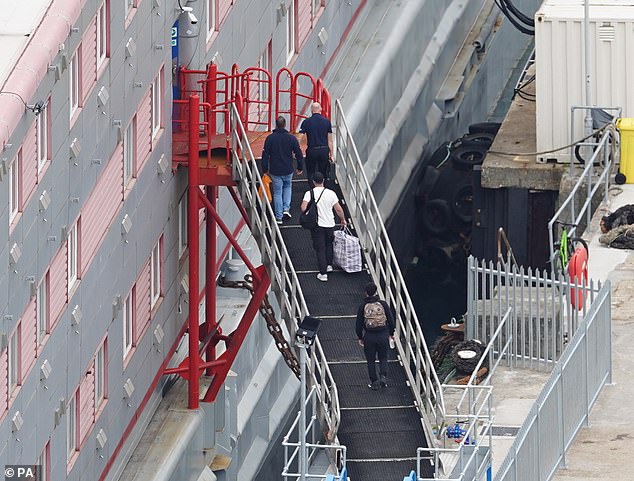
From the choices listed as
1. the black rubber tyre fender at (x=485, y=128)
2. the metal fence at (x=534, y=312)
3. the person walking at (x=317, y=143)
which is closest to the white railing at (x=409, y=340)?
the person walking at (x=317, y=143)

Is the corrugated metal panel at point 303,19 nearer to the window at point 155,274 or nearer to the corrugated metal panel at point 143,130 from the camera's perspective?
the window at point 155,274

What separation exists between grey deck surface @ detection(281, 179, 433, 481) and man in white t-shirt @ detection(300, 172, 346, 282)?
34 centimetres

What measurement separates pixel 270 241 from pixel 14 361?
5.73 metres

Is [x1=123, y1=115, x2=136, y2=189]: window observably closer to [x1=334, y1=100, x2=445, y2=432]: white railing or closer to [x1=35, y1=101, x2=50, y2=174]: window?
[x1=35, y1=101, x2=50, y2=174]: window

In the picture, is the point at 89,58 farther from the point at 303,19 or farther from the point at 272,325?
the point at 303,19

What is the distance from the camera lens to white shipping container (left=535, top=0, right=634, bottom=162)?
4703 cm

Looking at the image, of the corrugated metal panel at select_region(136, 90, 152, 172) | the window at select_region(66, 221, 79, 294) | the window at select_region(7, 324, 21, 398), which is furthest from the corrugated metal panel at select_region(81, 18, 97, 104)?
the window at select_region(7, 324, 21, 398)

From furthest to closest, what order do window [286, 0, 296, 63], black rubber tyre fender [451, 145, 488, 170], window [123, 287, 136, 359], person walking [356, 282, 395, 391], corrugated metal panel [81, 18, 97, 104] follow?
black rubber tyre fender [451, 145, 488, 170], window [286, 0, 296, 63], window [123, 287, 136, 359], person walking [356, 282, 395, 391], corrugated metal panel [81, 18, 97, 104]

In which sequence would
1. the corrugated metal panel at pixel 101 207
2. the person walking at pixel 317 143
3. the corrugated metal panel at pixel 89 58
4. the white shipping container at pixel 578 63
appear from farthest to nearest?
the white shipping container at pixel 578 63, the person walking at pixel 317 143, the corrugated metal panel at pixel 101 207, the corrugated metal panel at pixel 89 58

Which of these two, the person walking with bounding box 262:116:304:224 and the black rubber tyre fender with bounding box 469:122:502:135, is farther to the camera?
the black rubber tyre fender with bounding box 469:122:502:135

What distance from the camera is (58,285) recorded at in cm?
3622

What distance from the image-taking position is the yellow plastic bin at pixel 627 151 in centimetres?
4591

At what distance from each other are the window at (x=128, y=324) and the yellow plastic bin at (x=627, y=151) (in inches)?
410

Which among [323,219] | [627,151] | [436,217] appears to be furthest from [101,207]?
[436,217]
